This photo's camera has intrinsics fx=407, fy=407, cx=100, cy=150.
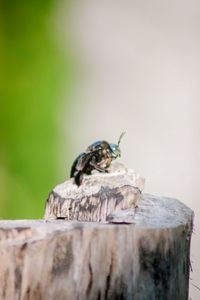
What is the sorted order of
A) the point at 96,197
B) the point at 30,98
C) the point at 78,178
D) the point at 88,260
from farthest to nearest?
the point at 30,98, the point at 78,178, the point at 96,197, the point at 88,260

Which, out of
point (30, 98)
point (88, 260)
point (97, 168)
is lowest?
point (88, 260)

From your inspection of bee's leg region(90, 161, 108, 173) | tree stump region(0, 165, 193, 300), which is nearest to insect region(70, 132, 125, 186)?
bee's leg region(90, 161, 108, 173)

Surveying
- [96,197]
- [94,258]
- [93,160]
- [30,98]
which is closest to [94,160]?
[93,160]

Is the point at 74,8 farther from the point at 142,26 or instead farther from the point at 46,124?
the point at 46,124

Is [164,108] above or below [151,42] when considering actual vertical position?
below

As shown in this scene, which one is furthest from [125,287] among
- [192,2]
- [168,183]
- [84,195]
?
[192,2]

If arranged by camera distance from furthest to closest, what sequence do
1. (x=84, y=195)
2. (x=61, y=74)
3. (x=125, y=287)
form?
(x=61, y=74) < (x=84, y=195) < (x=125, y=287)

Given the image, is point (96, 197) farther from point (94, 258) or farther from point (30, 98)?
point (30, 98)

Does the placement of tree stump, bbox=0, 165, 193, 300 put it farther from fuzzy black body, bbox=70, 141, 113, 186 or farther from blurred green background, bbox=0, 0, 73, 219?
blurred green background, bbox=0, 0, 73, 219
